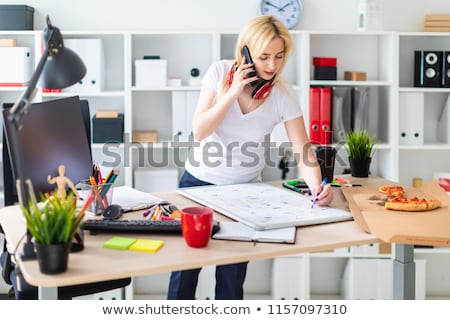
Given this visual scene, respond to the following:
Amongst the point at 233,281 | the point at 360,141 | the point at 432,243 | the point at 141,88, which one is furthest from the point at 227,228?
the point at 141,88

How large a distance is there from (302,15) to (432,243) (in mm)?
2502

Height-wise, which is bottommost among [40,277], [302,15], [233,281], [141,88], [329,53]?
[233,281]

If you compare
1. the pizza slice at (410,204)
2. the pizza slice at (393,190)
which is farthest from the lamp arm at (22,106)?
the pizza slice at (393,190)

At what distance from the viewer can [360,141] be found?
2.52 meters

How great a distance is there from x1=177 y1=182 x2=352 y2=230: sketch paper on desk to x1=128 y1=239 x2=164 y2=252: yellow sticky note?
0.98 ft

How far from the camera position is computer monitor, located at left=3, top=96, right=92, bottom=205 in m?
1.65

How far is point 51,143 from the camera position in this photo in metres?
1.79

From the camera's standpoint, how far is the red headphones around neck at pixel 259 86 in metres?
2.26

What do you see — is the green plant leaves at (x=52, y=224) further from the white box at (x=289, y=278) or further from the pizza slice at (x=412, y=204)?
the white box at (x=289, y=278)

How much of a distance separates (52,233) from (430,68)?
2.94 meters

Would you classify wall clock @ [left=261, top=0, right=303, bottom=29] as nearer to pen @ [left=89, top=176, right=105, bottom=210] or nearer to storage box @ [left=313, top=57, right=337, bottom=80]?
storage box @ [left=313, top=57, right=337, bottom=80]

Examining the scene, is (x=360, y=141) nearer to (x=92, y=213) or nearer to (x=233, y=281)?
(x=233, y=281)

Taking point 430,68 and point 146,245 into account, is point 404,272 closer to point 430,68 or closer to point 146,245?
point 146,245

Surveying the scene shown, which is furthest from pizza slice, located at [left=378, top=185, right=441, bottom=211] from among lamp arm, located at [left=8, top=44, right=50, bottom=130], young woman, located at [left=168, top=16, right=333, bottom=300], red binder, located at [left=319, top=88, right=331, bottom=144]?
red binder, located at [left=319, top=88, right=331, bottom=144]
